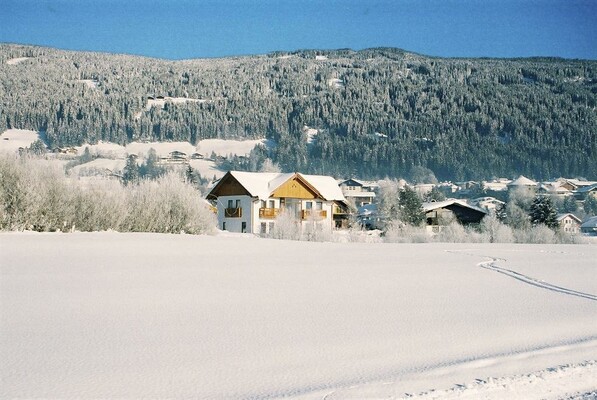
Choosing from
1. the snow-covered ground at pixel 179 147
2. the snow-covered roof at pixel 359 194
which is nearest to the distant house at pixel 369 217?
the snow-covered roof at pixel 359 194

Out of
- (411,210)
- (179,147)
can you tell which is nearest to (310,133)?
(179,147)

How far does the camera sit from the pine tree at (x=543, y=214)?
57.8 meters

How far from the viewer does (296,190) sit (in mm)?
55250

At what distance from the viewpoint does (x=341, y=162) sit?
163000 millimetres

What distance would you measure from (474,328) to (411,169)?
501ft

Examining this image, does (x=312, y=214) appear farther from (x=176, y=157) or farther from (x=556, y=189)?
(x=176, y=157)

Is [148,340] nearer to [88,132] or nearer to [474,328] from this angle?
[474,328]

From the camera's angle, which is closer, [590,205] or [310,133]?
[590,205]

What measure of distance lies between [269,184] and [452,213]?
20471mm

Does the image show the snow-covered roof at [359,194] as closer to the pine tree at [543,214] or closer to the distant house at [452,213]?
the distant house at [452,213]

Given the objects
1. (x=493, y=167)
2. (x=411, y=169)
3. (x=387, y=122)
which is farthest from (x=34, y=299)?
(x=387, y=122)

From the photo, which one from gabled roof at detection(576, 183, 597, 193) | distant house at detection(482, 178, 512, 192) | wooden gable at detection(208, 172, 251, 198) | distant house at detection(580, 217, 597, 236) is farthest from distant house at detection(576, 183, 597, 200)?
wooden gable at detection(208, 172, 251, 198)

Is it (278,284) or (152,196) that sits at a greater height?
(152,196)

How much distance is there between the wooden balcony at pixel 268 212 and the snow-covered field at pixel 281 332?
1480 inches
